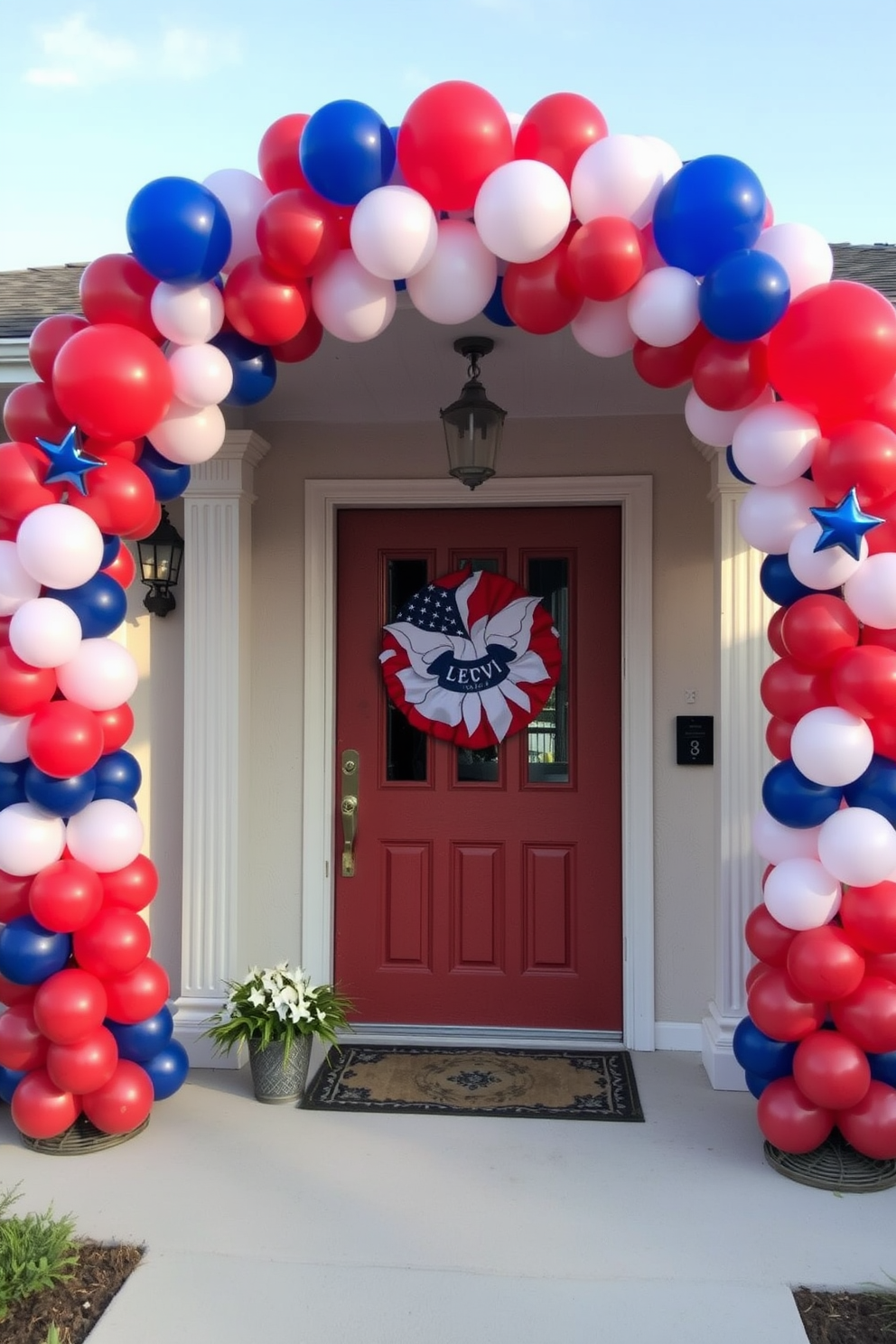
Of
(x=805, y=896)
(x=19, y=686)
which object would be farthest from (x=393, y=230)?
(x=805, y=896)

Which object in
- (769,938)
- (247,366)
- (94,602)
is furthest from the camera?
(247,366)

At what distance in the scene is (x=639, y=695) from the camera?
13.7 ft

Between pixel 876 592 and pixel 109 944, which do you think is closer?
pixel 876 592

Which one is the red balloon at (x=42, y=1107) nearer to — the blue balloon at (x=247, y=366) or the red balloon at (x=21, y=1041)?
the red balloon at (x=21, y=1041)

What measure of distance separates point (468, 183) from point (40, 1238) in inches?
113

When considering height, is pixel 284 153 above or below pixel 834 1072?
above

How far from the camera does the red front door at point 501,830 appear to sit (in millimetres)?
4270

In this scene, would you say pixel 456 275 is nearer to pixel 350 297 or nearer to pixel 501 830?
pixel 350 297

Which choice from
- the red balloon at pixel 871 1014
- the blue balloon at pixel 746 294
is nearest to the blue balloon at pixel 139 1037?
the red balloon at pixel 871 1014

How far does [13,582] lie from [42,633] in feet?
0.61

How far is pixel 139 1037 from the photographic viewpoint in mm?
3141

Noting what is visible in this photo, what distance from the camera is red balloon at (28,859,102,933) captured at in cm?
288

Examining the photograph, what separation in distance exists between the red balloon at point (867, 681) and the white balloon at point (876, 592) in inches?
3.3

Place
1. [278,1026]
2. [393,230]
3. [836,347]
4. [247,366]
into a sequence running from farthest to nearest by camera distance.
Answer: [278,1026] < [247,366] < [393,230] < [836,347]
